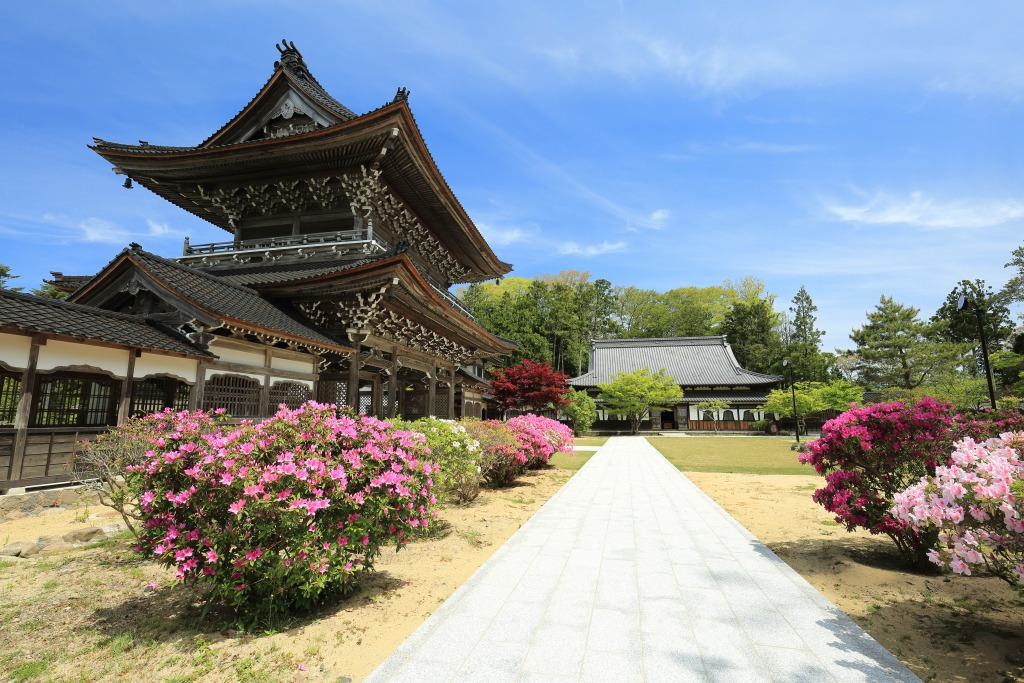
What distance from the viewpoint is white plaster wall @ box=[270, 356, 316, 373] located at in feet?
31.2

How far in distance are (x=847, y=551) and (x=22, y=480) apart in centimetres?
1060

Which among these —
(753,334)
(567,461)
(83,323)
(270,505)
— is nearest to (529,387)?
(567,461)

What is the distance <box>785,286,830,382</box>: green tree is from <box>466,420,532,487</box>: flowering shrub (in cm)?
4195

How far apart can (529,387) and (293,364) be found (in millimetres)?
17845

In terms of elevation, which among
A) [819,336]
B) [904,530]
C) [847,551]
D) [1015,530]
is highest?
[819,336]

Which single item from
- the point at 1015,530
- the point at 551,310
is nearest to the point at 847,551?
the point at 1015,530

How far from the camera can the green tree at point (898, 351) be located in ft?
114

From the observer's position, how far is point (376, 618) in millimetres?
3580

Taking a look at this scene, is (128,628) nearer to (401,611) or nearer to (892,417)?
(401,611)

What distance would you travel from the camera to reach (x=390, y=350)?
38.3ft

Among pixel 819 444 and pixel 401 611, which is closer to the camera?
pixel 401 611

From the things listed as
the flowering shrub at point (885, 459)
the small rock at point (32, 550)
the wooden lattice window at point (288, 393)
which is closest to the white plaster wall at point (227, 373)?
the wooden lattice window at point (288, 393)

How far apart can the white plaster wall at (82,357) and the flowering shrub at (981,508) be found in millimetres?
9768

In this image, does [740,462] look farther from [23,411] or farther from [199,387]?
[23,411]
